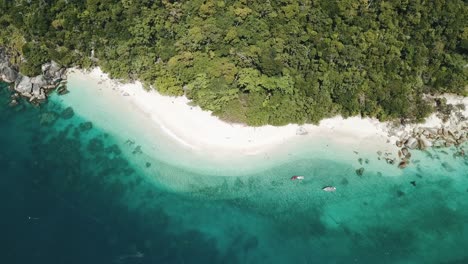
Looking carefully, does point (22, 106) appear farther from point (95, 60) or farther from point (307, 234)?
point (307, 234)

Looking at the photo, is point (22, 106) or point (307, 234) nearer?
point (307, 234)

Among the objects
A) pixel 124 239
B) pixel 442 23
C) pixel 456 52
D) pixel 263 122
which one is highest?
pixel 442 23

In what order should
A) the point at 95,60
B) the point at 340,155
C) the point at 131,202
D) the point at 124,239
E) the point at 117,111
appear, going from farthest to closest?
the point at 95,60 → the point at 117,111 → the point at 340,155 → the point at 131,202 → the point at 124,239

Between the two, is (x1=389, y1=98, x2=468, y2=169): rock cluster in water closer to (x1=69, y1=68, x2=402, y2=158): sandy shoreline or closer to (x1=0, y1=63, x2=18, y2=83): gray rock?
(x1=69, y1=68, x2=402, y2=158): sandy shoreline

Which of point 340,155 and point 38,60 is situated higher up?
point 38,60

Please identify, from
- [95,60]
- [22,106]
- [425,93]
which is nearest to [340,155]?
[425,93]

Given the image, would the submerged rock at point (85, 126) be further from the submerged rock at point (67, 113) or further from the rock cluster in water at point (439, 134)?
the rock cluster in water at point (439, 134)
